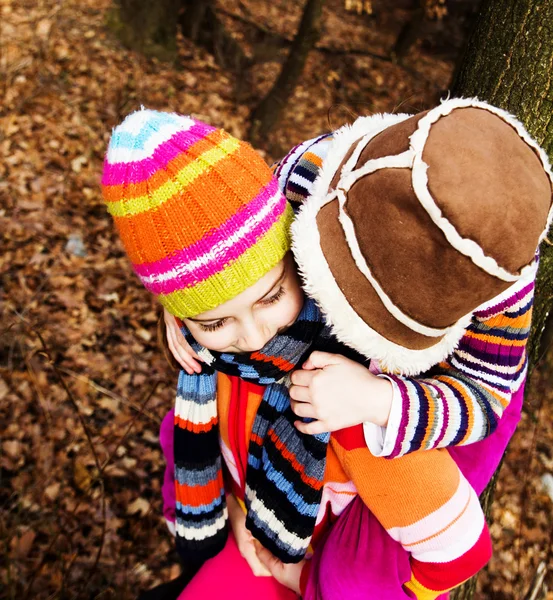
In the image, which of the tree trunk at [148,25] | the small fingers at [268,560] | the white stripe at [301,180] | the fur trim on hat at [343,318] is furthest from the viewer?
the tree trunk at [148,25]

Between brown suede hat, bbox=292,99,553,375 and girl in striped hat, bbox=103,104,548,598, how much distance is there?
7.0 inches

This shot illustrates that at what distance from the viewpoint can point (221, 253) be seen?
1415mm

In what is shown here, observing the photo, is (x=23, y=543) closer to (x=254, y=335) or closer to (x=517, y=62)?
(x=254, y=335)

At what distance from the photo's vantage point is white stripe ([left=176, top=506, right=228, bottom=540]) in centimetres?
212

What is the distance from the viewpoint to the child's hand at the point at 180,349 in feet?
6.14

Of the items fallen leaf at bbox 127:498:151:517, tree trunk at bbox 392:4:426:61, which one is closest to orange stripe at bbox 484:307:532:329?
fallen leaf at bbox 127:498:151:517

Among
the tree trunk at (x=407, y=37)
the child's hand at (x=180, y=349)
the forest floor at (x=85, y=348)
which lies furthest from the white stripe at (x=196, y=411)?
the tree trunk at (x=407, y=37)

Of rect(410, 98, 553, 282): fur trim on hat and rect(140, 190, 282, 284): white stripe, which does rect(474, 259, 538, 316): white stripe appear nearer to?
rect(410, 98, 553, 282): fur trim on hat

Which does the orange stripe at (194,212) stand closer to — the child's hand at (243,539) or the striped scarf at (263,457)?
the striped scarf at (263,457)

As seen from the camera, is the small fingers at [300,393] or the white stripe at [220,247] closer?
the white stripe at [220,247]

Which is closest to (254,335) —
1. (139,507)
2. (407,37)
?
(139,507)

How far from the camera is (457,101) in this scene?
1.19 metres

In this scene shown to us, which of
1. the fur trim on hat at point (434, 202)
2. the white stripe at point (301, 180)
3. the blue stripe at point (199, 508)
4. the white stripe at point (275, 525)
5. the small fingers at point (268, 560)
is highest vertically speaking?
the fur trim on hat at point (434, 202)

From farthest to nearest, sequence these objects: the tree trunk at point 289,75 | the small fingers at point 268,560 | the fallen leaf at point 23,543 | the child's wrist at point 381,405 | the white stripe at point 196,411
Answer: the tree trunk at point 289,75, the fallen leaf at point 23,543, the small fingers at point 268,560, the white stripe at point 196,411, the child's wrist at point 381,405
